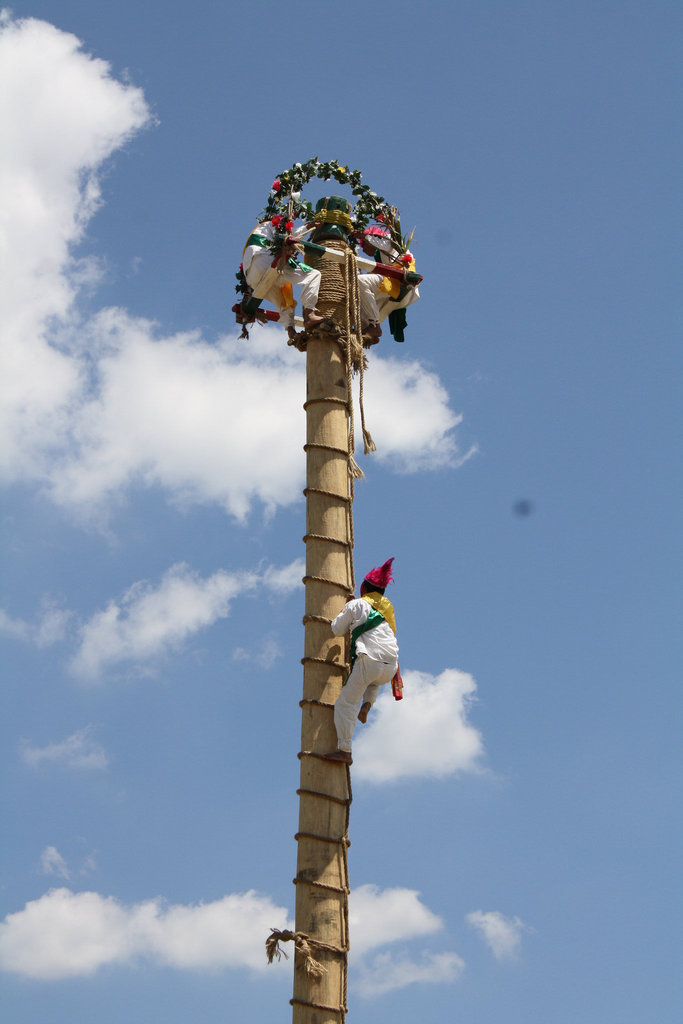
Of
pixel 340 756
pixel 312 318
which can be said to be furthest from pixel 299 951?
pixel 312 318

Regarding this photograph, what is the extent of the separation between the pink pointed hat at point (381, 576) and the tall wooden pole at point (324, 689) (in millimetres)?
218

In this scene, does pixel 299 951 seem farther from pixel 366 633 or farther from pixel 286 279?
pixel 286 279

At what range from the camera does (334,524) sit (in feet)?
37.5

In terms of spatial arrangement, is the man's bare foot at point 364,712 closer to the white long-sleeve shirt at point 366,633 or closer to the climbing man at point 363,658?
the climbing man at point 363,658

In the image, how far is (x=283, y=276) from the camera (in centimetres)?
1240

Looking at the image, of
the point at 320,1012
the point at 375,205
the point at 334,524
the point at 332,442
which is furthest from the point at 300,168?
the point at 320,1012

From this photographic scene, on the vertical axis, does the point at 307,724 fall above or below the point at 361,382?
below

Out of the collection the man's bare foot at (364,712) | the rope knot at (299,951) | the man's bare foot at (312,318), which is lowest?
the rope knot at (299,951)

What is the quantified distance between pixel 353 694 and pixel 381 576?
132cm

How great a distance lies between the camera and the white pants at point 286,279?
12.2 m

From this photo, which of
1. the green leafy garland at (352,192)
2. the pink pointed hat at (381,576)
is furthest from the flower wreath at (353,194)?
the pink pointed hat at (381,576)

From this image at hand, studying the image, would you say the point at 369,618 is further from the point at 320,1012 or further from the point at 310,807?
the point at 320,1012

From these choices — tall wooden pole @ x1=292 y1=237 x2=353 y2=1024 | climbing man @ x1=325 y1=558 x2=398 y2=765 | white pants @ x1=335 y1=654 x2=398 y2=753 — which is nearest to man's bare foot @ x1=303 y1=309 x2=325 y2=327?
tall wooden pole @ x1=292 y1=237 x2=353 y2=1024

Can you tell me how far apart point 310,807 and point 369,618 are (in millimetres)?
1810
